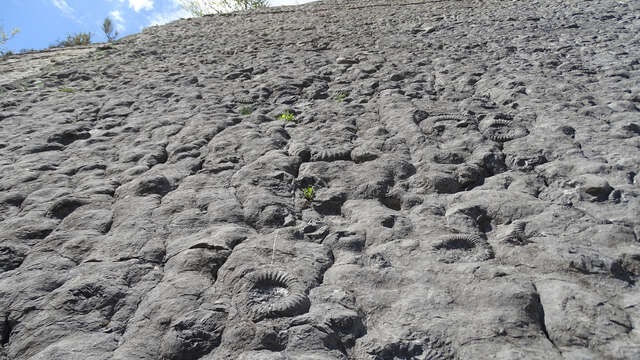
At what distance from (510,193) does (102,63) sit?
18.3 feet

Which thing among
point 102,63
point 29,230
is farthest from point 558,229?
point 102,63

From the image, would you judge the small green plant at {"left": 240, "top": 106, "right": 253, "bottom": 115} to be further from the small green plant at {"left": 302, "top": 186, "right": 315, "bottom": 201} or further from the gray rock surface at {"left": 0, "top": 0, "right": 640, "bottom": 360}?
the small green plant at {"left": 302, "top": 186, "right": 315, "bottom": 201}

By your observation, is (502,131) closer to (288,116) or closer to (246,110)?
(288,116)

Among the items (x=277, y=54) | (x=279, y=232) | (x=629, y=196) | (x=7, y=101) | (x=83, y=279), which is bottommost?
(x=629, y=196)

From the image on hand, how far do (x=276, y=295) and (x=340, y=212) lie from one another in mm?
720

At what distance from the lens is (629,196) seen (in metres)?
2.10

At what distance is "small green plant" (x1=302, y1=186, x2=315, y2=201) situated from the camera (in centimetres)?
253

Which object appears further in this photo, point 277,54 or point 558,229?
point 277,54

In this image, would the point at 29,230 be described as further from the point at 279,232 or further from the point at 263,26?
the point at 263,26

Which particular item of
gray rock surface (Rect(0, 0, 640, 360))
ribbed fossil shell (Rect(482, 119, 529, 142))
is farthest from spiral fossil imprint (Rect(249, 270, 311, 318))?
ribbed fossil shell (Rect(482, 119, 529, 142))

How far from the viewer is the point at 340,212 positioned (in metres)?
2.39

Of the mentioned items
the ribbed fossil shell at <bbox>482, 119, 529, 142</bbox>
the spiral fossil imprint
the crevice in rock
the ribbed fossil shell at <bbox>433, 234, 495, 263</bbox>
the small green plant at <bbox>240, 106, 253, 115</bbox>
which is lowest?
the crevice in rock

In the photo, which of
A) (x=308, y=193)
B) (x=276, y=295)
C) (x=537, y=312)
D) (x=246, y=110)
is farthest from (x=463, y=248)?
(x=246, y=110)

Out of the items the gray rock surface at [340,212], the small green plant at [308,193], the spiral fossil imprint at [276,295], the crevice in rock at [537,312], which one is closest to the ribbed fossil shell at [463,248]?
the gray rock surface at [340,212]
